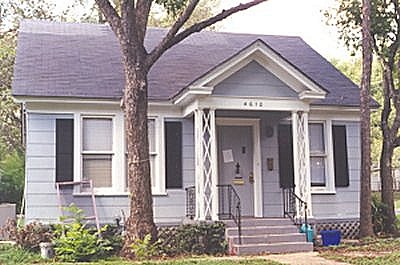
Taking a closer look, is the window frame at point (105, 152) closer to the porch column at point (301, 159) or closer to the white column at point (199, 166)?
the white column at point (199, 166)

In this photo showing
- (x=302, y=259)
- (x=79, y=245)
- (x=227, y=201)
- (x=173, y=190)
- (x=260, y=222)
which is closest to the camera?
(x=302, y=259)

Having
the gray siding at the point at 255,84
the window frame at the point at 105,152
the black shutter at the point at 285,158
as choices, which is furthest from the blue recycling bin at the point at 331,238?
the window frame at the point at 105,152

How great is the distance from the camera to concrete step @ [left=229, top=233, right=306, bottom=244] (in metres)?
10.2

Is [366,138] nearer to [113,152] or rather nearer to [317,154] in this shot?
[317,154]

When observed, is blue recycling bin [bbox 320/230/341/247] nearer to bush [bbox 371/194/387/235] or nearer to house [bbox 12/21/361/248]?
house [bbox 12/21/361/248]

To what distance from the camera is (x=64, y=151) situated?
36.5ft

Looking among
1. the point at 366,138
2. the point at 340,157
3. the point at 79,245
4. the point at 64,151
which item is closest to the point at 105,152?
the point at 64,151

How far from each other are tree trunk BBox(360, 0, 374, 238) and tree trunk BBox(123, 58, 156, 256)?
4.80m

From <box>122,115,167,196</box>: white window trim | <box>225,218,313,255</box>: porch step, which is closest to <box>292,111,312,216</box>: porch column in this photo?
<box>225,218,313,255</box>: porch step

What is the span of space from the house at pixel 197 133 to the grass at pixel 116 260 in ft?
2.77

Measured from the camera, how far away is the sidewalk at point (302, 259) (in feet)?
27.8

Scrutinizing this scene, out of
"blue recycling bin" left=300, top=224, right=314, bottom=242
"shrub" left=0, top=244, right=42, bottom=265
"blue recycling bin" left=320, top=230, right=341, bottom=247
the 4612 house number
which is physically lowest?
"shrub" left=0, top=244, right=42, bottom=265

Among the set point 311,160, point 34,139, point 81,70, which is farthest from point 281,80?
point 34,139

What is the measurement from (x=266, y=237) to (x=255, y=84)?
10.7ft
